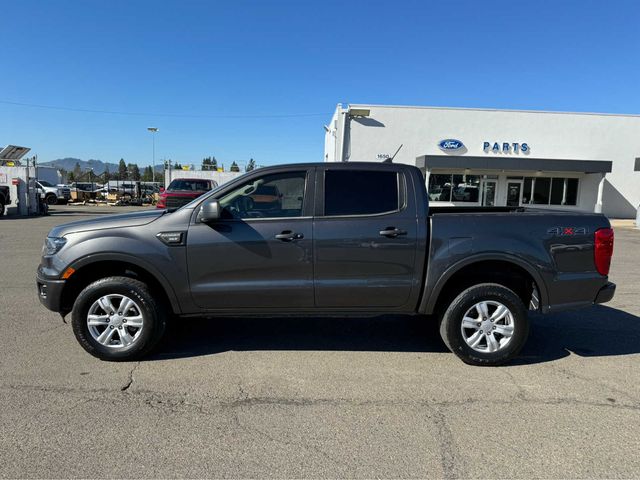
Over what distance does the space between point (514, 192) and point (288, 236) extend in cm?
2619

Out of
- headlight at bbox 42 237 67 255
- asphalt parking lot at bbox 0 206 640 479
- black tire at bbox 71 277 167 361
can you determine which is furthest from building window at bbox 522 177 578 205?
headlight at bbox 42 237 67 255

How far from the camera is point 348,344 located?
185 inches

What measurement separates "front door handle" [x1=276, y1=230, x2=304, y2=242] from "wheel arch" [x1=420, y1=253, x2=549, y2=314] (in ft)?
4.39

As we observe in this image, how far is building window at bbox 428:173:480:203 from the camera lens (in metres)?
26.5

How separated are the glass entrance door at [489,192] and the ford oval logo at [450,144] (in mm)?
2780

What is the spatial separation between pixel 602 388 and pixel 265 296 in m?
2.99

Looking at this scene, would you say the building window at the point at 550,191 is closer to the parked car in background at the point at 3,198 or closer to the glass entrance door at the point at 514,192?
the glass entrance door at the point at 514,192

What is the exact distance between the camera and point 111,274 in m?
4.29

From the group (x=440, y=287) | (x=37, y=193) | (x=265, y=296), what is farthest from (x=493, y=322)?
(x=37, y=193)

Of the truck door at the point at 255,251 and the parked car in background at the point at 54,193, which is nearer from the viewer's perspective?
the truck door at the point at 255,251

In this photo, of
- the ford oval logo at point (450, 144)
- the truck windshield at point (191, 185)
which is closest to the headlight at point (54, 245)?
the truck windshield at point (191, 185)

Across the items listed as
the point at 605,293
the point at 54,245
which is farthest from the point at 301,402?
the point at 605,293

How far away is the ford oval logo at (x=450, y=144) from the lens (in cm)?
2623

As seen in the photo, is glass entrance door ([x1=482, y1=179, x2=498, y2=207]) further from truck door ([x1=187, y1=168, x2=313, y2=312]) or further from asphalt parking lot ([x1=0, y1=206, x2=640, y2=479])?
truck door ([x1=187, y1=168, x2=313, y2=312])
